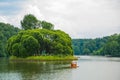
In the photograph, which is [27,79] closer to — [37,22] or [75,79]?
[75,79]

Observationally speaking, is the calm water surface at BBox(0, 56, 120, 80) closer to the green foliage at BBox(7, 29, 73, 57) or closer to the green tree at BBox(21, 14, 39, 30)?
the green foliage at BBox(7, 29, 73, 57)

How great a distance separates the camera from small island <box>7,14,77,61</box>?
132m

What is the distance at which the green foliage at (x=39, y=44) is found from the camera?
132m

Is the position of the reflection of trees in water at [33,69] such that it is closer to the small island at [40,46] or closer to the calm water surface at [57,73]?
the calm water surface at [57,73]

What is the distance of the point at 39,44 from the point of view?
446 ft

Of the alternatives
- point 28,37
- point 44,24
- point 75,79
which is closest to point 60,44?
point 28,37

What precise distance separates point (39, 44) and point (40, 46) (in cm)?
313

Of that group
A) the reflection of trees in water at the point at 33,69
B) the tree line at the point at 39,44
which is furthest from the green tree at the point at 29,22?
the reflection of trees in water at the point at 33,69

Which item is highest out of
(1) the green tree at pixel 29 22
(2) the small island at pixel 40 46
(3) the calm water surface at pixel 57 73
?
(1) the green tree at pixel 29 22

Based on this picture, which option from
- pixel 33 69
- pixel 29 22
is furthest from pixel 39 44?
pixel 33 69

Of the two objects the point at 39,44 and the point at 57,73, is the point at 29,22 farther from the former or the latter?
the point at 57,73

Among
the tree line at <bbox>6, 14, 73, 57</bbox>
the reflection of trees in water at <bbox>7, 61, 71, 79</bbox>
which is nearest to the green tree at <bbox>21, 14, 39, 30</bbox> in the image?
the tree line at <bbox>6, 14, 73, 57</bbox>

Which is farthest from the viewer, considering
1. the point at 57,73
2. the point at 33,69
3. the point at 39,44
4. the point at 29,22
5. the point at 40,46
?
the point at 29,22

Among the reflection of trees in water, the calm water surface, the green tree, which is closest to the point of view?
the calm water surface
